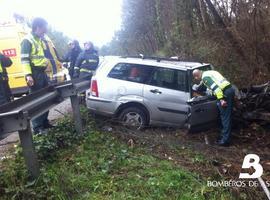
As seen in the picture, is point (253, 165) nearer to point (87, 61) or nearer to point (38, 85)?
point (38, 85)

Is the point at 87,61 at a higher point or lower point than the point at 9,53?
lower

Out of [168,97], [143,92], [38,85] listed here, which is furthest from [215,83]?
[38,85]

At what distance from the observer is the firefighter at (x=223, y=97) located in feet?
23.7

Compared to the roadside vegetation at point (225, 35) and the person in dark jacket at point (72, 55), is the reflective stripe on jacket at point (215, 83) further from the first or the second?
the person in dark jacket at point (72, 55)

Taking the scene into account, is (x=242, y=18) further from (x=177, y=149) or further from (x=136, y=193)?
(x=136, y=193)

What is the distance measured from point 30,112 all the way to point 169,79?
3.64 meters

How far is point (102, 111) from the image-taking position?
27.4 ft

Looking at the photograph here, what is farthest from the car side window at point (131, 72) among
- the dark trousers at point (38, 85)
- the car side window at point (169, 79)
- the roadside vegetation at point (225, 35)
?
the roadside vegetation at point (225, 35)

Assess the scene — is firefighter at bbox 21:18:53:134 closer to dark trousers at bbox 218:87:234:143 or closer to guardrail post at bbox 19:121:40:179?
guardrail post at bbox 19:121:40:179

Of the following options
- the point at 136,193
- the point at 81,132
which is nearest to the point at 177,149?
the point at 81,132

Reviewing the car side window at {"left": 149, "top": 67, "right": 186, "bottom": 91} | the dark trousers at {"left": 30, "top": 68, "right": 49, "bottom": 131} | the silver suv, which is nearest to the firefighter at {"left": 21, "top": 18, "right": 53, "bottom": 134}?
the dark trousers at {"left": 30, "top": 68, "right": 49, "bottom": 131}

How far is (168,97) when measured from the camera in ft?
26.6

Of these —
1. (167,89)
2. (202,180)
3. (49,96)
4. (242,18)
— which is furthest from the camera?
(242,18)

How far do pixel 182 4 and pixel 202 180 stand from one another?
467 inches
